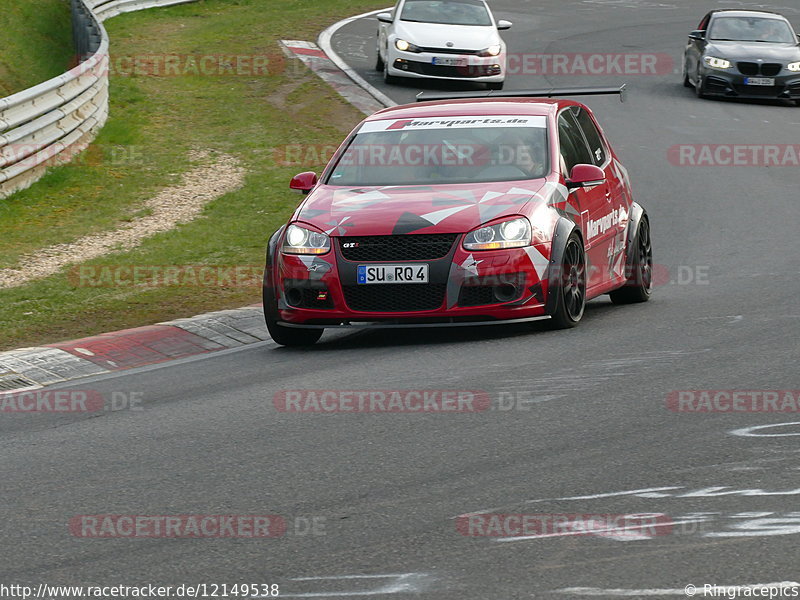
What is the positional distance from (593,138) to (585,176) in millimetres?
1547

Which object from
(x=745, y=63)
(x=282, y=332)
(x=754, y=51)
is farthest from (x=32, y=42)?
(x=282, y=332)

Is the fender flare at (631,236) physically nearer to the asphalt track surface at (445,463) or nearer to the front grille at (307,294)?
the asphalt track surface at (445,463)

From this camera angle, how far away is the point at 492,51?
2506 centimetres

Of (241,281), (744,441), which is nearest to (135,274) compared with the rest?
(241,281)

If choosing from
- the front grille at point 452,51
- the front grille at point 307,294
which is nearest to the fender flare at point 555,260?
the front grille at point 307,294

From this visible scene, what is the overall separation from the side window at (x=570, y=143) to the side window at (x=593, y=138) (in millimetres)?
152

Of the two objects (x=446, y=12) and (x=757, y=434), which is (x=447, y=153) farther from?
(x=446, y=12)

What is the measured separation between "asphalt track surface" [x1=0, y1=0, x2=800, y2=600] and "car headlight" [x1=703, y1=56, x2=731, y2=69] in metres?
14.0

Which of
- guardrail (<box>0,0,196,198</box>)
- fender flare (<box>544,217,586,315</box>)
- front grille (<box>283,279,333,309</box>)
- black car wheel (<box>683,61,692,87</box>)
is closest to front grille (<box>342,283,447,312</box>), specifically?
front grille (<box>283,279,333,309</box>)

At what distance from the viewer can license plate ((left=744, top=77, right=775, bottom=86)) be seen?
2475 centimetres

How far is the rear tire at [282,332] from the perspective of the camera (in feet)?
32.3

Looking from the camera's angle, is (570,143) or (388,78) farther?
(388,78)

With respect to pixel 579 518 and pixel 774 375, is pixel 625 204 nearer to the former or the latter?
pixel 774 375

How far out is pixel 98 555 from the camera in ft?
17.0
